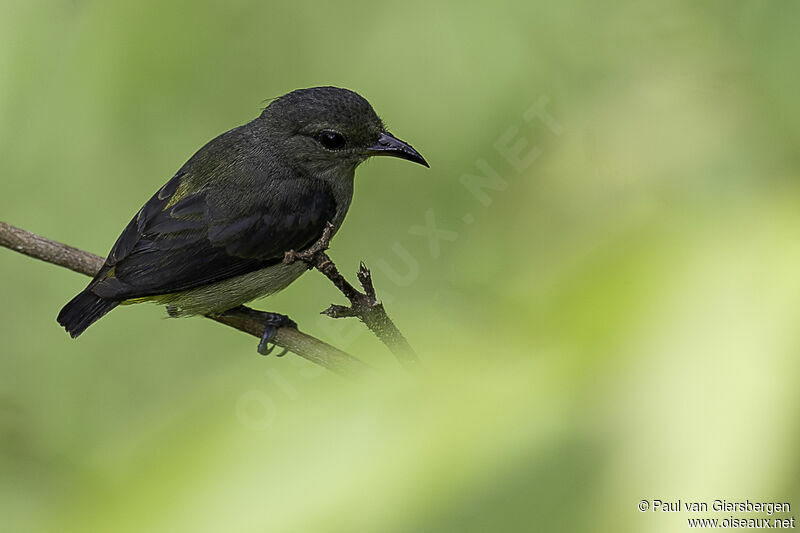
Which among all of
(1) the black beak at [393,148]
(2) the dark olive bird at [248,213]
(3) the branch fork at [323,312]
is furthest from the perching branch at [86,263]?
(1) the black beak at [393,148]

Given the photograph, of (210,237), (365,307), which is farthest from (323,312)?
(210,237)

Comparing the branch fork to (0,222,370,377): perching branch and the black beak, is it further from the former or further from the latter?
the black beak

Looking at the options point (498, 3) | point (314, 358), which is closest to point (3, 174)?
point (314, 358)

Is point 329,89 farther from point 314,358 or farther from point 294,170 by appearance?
point 314,358

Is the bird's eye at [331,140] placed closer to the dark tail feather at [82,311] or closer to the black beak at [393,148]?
the black beak at [393,148]

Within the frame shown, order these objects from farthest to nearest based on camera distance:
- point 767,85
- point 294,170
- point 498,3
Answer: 1. point 294,170
2. point 498,3
3. point 767,85

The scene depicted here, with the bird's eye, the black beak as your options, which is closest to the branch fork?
the black beak
